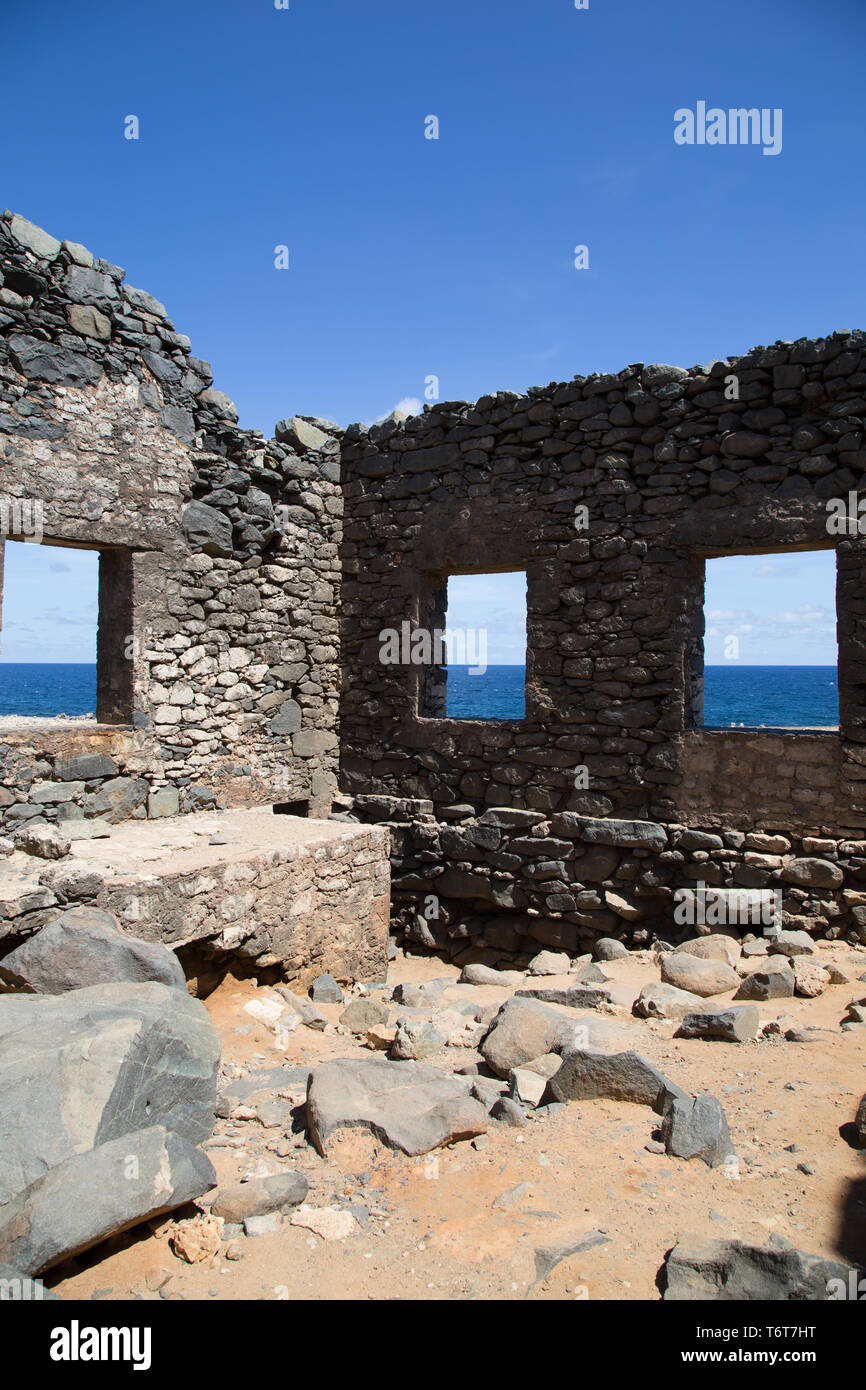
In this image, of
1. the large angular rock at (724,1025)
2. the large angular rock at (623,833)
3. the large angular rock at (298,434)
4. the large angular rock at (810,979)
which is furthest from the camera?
the large angular rock at (298,434)

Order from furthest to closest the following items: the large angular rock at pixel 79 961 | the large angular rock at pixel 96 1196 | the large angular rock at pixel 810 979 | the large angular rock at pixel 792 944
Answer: the large angular rock at pixel 792 944 → the large angular rock at pixel 810 979 → the large angular rock at pixel 79 961 → the large angular rock at pixel 96 1196

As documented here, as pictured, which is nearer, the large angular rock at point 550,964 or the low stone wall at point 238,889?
the low stone wall at point 238,889

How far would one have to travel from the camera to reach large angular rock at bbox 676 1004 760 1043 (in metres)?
4.16

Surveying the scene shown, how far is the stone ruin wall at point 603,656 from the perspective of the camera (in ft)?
20.0

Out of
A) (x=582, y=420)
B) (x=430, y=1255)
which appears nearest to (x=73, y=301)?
(x=582, y=420)

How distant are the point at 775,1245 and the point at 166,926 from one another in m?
3.53

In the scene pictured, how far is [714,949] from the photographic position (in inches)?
233

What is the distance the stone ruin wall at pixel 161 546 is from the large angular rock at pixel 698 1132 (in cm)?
454

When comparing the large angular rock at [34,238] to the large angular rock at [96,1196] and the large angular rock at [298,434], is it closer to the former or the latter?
the large angular rock at [298,434]

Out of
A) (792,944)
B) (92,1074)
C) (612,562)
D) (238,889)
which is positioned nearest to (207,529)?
(238,889)

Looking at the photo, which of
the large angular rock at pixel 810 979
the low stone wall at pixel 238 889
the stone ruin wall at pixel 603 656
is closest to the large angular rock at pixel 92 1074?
the low stone wall at pixel 238 889
